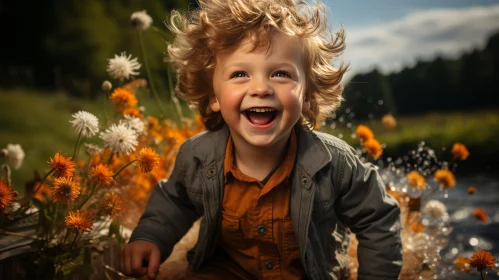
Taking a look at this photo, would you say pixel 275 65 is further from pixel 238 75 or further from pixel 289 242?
pixel 289 242

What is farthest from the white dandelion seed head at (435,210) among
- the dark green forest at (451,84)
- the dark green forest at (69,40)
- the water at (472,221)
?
the dark green forest at (69,40)

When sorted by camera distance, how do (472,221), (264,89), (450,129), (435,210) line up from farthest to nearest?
(450,129), (472,221), (435,210), (264,89)

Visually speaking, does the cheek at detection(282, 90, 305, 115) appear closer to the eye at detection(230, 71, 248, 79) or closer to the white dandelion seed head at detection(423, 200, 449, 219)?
the eye at detection(230, 71, 248, 79)

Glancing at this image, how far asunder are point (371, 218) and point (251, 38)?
662 mm

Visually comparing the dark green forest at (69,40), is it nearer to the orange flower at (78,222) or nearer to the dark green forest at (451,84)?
the dark green forest at (451,84)

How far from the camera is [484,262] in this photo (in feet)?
4.58

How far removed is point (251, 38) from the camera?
161cm

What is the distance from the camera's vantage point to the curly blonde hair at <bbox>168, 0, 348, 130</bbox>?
1.65 metres

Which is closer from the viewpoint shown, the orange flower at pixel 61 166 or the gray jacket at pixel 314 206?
the orange flower at pixel 61 166

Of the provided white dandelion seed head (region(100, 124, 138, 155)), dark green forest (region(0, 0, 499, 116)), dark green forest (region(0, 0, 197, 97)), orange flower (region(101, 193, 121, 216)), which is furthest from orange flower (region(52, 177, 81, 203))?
dark green forest (region(0, 0, 197, 97))

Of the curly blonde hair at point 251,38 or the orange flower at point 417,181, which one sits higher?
the curly blonde hair at point 251,38

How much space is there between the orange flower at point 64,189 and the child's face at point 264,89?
0.47 metres

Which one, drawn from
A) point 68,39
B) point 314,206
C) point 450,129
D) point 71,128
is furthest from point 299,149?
A: point 68,39

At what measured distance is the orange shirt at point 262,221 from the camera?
5.74 feet
